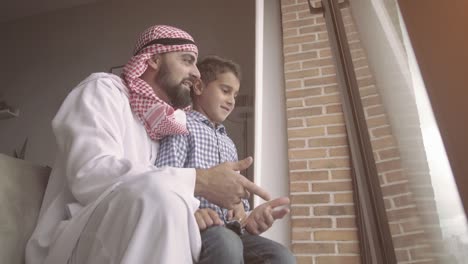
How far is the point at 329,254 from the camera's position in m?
1.79

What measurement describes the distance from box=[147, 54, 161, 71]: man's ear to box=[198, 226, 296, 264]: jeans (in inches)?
25.0

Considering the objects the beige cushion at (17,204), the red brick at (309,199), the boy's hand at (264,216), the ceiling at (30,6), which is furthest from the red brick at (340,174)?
the ceiling at (30,6)

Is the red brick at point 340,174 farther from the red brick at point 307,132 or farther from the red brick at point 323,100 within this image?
the red brick at point 323,100

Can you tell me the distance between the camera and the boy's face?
1.35 metres

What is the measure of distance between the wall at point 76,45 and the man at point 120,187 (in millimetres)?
1390

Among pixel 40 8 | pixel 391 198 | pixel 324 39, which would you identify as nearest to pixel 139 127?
pixel 391 198

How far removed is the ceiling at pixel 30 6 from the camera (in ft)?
Answer: 9.77

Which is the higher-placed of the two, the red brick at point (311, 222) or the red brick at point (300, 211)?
the red brick at point (300, 211)

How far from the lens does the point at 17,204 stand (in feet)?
2.76

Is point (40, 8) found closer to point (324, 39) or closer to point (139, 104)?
point (324, 39)

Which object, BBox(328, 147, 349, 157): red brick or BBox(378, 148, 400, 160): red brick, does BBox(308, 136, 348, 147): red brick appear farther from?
BBox(378, 148, 400, 160): red brick

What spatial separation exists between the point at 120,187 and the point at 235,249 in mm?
295

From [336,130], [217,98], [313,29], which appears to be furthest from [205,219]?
[313,29]

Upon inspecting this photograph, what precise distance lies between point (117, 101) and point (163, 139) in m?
0.18
